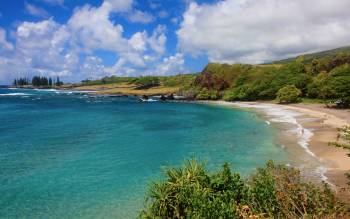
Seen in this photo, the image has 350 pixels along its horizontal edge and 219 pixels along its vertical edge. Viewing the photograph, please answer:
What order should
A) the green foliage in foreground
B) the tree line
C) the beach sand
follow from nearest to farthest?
the green foliage in foreground, the beach sand, the tree line

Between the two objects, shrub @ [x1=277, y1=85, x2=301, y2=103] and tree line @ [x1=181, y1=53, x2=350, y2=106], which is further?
shrub @ [x1=277, y1=85, x2=301, y2=103]

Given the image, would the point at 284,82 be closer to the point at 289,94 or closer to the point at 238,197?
the point at 289,94

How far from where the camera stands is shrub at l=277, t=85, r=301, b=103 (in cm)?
12825

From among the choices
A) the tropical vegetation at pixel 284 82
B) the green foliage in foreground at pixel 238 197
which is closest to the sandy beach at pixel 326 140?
the green foliage in foreground at pixel 238 197

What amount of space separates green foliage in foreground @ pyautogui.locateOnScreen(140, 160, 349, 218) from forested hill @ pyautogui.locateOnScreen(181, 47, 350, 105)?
295 feet

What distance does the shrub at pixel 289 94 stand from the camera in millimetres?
128250

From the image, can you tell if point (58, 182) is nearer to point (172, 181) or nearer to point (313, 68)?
point (172, 181)

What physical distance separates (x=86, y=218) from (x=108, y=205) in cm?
306

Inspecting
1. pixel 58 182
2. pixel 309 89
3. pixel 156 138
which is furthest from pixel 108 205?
pixel 309 89

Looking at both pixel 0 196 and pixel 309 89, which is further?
pixel 309 89

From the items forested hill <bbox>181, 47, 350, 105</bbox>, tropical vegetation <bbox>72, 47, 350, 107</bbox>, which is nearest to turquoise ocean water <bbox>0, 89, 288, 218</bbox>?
tropical vegetation <bbox>72, 47, 350, 107</bbox>

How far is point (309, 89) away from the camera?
12925cm

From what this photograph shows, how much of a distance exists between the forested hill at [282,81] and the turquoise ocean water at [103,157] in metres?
40.9

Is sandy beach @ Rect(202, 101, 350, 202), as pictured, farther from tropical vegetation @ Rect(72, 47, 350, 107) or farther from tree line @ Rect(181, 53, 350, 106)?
tree line @ Rect(181, 53, 350, 106)
